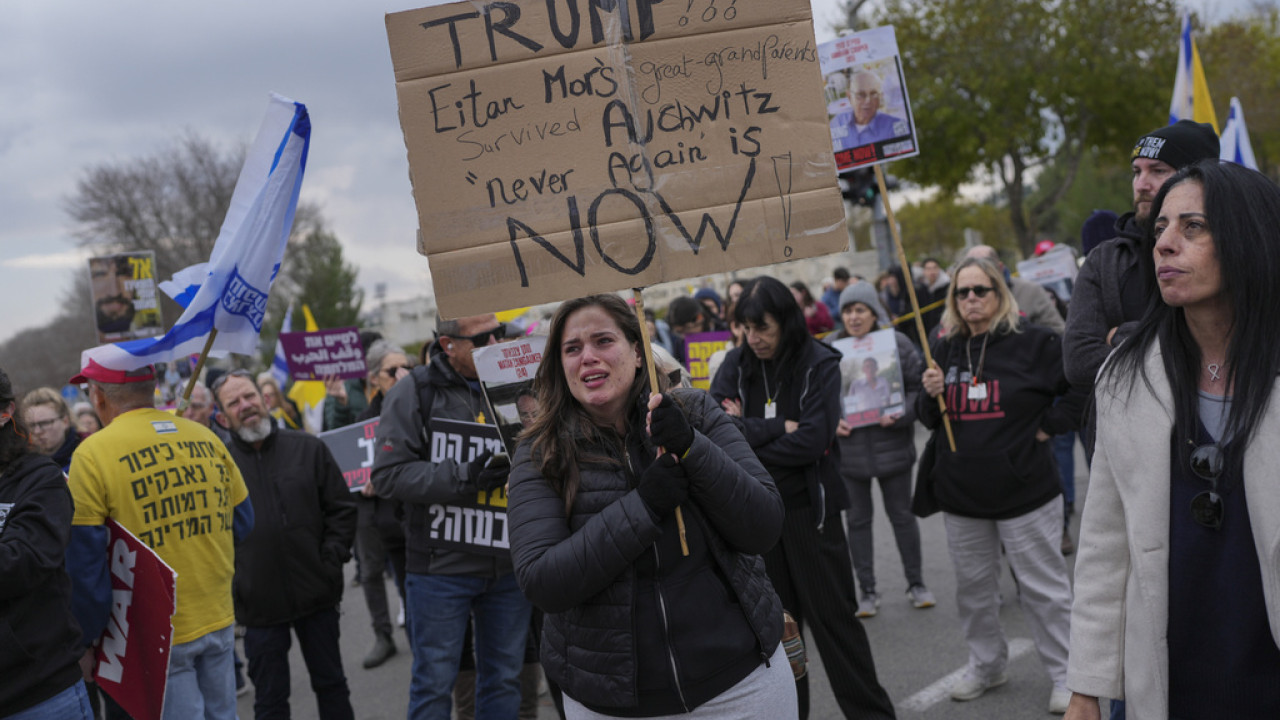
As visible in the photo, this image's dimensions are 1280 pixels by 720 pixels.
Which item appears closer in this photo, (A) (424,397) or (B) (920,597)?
(A) (424,397)

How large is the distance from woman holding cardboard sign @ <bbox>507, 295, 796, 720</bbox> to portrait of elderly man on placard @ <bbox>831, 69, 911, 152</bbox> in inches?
112

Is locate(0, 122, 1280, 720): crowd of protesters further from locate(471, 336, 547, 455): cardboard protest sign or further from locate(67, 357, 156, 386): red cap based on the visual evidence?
locate(471, 336, 547, 455): cardboard protest sign

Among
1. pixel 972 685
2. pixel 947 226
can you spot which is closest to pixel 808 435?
pixel 972 685

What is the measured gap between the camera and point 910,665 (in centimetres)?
559

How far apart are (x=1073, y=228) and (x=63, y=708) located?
52.1 m

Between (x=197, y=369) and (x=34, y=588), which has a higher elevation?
(x=197, y=369)

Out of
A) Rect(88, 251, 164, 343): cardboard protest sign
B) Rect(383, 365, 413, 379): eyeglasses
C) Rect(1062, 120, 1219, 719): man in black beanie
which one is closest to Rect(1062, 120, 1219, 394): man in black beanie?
Rect(1062, 120, 1219, 719): man in black beanie

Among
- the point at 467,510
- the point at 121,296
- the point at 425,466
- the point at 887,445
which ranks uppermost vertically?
the point at 121,296

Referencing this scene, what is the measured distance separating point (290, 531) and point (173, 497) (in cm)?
123

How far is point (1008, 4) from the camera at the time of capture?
2292 cm

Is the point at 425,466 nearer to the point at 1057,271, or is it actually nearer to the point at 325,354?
the point at 325,354

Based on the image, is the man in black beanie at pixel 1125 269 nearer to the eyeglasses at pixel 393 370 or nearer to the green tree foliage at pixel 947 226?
the eyeglasses at pixel 393 370

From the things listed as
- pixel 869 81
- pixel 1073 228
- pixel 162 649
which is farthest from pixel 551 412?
pixel 1073 228

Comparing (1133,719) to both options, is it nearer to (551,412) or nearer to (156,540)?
(551,412)
